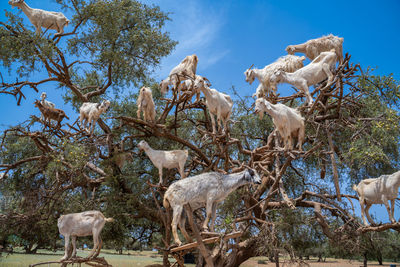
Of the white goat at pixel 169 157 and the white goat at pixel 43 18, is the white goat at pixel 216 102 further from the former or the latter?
the white goat at pixel 43 18

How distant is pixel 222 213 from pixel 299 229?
8.45ft

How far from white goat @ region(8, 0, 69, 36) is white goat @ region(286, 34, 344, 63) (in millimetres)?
8199

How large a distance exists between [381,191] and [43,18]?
445 inches

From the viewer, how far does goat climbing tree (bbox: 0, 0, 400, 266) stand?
31.9 ft

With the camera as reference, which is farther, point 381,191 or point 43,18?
point 43,18

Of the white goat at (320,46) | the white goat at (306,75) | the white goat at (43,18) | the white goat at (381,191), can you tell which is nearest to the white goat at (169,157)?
the white goat at (306,75)

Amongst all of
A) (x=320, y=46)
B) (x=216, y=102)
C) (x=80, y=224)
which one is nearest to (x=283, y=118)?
(x=216, y=102)

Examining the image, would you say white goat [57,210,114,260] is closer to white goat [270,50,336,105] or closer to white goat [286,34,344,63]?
white goat [270,50,336,105]

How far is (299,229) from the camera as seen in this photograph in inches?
453

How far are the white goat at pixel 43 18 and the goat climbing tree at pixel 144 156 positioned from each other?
42 cm

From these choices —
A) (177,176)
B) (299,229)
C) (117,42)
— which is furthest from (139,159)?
(299,229)

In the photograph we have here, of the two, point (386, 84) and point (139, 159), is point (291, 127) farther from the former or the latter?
point (139, 159)

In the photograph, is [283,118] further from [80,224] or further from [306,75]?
[80,224]

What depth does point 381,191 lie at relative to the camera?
892cm
